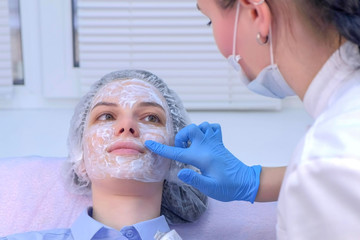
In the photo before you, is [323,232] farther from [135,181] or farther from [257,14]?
[135,181]

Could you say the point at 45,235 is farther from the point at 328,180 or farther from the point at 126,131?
the point at 328,180

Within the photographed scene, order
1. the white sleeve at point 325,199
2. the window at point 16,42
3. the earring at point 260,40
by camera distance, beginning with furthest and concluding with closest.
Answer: the window at point 16,42, the earring at point 260,40, the white sleeve at point 325,199

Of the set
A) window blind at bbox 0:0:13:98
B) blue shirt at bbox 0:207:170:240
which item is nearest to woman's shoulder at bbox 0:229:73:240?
blue shirt at bbox 0:207:170:240

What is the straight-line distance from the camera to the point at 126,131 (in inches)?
56.6

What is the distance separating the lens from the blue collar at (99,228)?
4.62 feet

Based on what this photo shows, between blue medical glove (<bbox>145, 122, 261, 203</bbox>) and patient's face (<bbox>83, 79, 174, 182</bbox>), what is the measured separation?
6cm

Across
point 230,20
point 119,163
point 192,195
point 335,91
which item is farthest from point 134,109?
point 335,91

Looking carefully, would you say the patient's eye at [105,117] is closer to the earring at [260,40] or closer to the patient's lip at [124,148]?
the patient's lip at [124,148]

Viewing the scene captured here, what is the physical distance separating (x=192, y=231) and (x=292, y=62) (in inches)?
32.8

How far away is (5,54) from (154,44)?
2.49ft

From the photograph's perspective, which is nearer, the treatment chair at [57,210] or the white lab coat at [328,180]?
the white lab coat at [328,180]

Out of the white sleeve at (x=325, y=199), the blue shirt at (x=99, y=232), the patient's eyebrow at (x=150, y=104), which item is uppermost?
the white sleeve at (x=325, y=199)

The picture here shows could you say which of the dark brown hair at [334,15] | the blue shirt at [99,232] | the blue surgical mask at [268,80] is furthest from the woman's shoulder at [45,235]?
the dark brown hair at [334,15]

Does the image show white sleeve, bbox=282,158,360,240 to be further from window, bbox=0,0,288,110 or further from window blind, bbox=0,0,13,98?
window blind, bbox=0,0,13,98
